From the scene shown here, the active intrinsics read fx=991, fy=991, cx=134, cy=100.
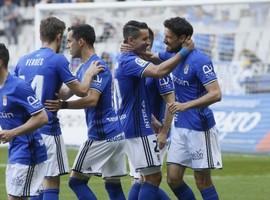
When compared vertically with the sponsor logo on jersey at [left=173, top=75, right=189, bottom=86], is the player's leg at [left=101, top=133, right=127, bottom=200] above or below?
below

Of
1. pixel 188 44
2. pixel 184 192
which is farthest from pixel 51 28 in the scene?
pixel 184 192

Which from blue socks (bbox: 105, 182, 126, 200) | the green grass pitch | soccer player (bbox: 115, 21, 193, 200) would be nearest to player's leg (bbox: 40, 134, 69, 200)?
blue socks (bbox: 105, 182, 126, 200)

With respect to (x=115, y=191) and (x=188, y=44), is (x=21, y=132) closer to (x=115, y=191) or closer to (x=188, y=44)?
(x=115, y=191)

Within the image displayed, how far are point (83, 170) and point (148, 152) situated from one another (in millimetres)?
751

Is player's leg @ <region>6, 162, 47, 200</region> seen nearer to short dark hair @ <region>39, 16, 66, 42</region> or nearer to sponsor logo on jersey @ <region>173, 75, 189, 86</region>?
short dark hair @ <region>39, 16, 66, 42</region>

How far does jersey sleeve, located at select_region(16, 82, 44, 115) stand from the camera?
9.10 m

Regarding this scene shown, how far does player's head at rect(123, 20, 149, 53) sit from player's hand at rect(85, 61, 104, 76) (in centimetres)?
42

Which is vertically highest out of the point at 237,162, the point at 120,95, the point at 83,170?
the point at 120,95

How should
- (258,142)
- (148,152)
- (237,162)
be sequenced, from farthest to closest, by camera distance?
(258,142)
(237,162)
(148,152)

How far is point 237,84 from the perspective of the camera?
1938cm

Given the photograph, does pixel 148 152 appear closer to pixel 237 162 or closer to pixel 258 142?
pixel 237 162

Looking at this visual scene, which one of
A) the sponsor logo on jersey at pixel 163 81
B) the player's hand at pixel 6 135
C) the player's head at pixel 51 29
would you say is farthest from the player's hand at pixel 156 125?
the player's hand at pixel 6 135

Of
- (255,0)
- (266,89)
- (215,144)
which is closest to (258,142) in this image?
(266,89)

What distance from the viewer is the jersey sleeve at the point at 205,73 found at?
1066cm
